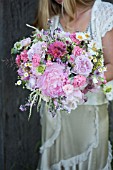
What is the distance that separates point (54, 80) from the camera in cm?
219

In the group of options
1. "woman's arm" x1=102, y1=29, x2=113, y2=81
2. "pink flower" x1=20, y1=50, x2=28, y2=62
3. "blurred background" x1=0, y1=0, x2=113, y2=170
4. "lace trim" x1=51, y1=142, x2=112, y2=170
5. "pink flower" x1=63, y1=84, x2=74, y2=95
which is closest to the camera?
"pink flower" x1=63, y1=84, x2=74, y2=95

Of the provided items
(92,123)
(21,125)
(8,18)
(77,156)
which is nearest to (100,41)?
(92,123)

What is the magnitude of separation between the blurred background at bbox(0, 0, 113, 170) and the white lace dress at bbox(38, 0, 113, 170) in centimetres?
64

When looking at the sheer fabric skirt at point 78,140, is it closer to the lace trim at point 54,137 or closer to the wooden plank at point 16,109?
the lace trim at point 54,137

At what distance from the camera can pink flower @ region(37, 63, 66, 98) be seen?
2189 millimetres

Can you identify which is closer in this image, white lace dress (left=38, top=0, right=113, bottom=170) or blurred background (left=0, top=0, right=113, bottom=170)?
white lace dress (left=38, top=0, right=113, bottom=170)

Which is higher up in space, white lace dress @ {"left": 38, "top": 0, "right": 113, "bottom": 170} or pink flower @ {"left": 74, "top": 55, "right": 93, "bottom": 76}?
pink flower @ {"left": 74, "top": 55, "right": 93, "bottom": 76}

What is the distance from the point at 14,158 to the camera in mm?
3596

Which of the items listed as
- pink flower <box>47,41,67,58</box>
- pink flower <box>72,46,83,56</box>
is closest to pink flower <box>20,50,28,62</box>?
pink flower <box>47,41,67,58</box>

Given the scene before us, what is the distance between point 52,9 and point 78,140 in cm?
76

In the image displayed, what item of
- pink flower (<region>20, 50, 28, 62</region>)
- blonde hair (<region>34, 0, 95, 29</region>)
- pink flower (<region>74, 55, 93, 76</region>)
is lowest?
pink flower (<region>74, 55, 93, 76</region>)

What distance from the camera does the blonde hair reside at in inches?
103

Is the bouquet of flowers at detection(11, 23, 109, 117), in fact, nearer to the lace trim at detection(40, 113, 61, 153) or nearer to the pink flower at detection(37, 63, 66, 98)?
the pink flower at detection(37, 63, 66, 98)

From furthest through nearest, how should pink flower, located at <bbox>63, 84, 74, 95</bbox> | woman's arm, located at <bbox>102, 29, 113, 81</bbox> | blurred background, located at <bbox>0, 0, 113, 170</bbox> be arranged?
blurred background, located at <bbox>0, 0, 113, 170</bbox>
woman's arm, located at <bbox>102, 29, 113, 81</bbox>
pink flower, located at <bbox>63, 84, 74, 95</bbox>
